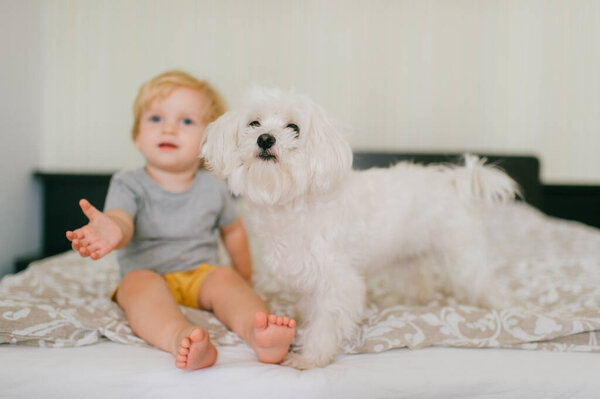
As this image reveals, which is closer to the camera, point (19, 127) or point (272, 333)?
point (272, 333)

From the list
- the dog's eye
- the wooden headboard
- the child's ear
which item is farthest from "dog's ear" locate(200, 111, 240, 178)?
the wooden headboard

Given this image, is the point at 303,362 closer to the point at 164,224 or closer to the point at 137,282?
the point at 137,282

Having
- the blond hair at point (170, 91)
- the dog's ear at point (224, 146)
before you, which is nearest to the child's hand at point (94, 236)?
the dog's ear at point (224, 146)

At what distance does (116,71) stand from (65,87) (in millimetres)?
291

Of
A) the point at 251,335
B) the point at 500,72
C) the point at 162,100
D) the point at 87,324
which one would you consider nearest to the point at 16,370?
the point at 87,324

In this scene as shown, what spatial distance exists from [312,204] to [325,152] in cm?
14

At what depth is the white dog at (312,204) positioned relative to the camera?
2.72 ft

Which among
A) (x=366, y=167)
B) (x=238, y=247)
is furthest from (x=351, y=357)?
(x=366, y=167)

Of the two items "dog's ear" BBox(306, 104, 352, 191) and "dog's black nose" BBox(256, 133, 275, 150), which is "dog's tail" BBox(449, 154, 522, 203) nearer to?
"dog's ear" BBox(306, 104, 352, 191)

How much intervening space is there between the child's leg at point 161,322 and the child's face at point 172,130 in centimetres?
29

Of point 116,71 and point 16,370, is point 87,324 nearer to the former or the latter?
point 16,370

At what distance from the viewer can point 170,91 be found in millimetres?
1085

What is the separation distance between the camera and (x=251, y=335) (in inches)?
32.1

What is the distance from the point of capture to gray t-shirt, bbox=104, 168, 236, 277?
1092 mm
